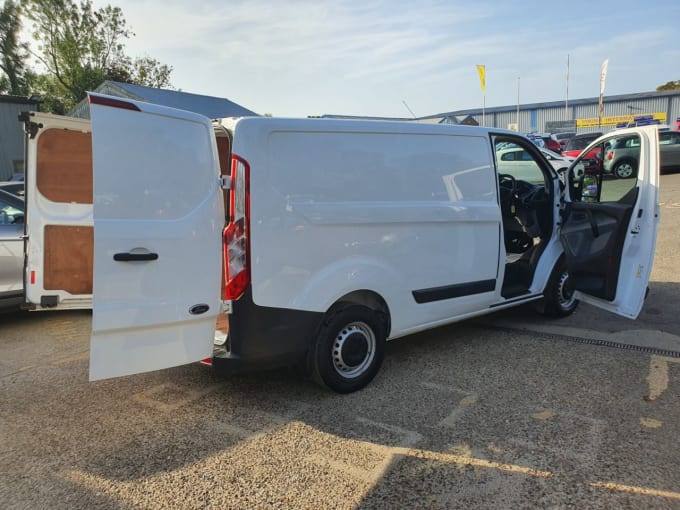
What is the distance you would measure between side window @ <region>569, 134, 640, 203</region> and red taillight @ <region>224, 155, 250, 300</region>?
2.88m

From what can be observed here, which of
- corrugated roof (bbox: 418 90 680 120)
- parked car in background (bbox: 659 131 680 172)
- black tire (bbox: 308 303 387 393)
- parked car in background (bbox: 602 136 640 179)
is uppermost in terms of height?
corrugated roof (bbox: 418 90 680 120)

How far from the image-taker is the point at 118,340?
111 inches

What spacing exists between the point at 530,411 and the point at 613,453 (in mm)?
584

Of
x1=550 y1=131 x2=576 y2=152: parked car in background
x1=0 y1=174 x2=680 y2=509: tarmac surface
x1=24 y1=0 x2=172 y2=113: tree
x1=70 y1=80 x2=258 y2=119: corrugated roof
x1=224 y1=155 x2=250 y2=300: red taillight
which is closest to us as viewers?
x1=0 y1=174 x2=680 y2=509: tarmac surface

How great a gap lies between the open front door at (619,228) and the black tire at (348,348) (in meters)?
1.93

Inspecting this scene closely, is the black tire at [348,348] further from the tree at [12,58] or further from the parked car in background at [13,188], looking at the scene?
the tree at [12,58]

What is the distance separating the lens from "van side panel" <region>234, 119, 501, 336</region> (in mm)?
3129

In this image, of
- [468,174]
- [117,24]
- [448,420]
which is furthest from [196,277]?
[117,24]

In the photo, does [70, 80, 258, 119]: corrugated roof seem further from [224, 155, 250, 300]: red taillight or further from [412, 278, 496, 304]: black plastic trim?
[224, 155, 250, 300]: red taillight

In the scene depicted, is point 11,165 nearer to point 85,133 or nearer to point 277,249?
point 85,133

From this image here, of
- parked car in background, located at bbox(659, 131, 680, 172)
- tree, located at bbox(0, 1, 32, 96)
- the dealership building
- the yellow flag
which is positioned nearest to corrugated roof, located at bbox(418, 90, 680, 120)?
the dealership building

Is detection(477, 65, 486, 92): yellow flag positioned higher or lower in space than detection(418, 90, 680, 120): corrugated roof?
lower

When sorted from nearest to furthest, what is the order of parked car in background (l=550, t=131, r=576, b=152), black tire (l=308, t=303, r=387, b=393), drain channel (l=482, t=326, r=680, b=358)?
black tire (l=308, t=303, r=387, b=393) < drain channel (l=482, t=326, r=680, b=358) < parked car in background (l=550, t=131, r=576, b=152)

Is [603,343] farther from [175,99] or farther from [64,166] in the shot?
[175,99]
